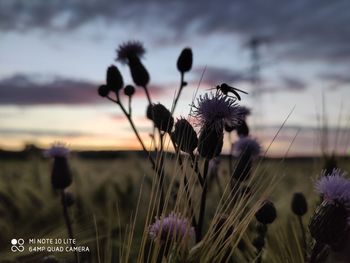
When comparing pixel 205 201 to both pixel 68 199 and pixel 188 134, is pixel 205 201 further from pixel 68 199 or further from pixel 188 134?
pixel 68 199

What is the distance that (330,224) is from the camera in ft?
4.15

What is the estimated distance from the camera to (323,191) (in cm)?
129

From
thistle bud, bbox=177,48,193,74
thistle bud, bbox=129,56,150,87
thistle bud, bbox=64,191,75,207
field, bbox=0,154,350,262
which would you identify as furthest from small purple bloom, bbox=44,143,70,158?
thistle bud, bbox=177,48,193,74

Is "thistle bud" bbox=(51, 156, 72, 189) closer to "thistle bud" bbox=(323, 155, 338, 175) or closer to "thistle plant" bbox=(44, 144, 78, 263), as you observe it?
"thistle plant" bbox=(44, 144, 78, 263)

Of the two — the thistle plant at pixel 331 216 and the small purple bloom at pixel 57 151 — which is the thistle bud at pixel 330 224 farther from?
the small purple bloom at pixel 57 151

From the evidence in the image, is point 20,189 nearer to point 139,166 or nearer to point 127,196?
point 127,196

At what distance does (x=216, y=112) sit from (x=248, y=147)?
1.79 ft

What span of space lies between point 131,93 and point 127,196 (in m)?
1.21

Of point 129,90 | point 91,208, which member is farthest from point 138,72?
point 91,208

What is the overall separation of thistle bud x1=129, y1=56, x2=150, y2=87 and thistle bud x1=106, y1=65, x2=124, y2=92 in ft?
0.39

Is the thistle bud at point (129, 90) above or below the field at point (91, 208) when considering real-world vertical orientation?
above

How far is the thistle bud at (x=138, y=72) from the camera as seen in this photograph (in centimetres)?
200

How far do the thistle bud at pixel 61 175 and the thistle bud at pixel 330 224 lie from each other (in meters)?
1.06
